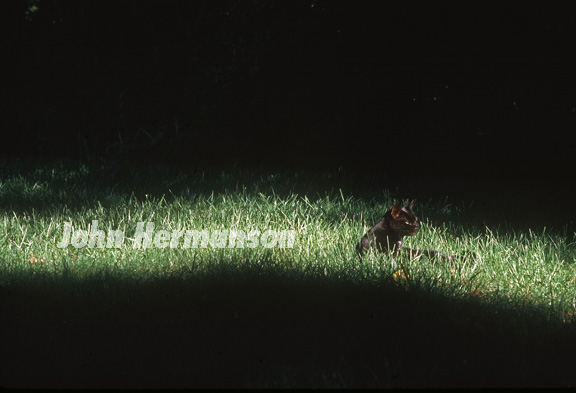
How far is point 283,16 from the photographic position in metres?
6.72

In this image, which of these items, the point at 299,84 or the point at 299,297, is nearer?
the point at 299,297

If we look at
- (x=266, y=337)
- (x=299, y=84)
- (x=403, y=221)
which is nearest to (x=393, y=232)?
(x=403, y=221)

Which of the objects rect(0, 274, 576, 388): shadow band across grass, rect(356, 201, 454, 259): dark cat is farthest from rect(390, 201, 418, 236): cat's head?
rect(0, 274, 576, 388): shadow band across grass

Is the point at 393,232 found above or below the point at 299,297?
above

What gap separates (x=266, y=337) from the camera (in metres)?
2.57

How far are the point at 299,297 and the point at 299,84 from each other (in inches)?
160

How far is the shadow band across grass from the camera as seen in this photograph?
227 cm

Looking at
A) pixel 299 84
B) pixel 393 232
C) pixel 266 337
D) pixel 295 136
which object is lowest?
pixel 266 337

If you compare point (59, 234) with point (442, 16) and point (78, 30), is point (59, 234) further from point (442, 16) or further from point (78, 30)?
point (78, 30)

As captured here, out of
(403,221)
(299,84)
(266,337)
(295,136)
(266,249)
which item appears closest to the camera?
(266,337)

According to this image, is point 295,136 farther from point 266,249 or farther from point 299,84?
point 266,249

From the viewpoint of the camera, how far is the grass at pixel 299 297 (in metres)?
2.33

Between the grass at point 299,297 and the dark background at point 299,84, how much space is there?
56.9 inches

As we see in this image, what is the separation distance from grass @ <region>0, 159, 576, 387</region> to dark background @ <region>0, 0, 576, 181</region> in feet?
4.74
